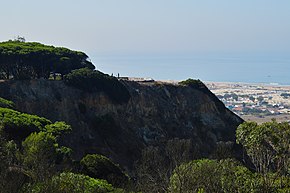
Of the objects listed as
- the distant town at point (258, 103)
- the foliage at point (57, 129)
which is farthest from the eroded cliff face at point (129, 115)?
the distant town at point (258, 103)

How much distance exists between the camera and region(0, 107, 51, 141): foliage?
1203 inches

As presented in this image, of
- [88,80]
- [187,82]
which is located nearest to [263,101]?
[187,82]

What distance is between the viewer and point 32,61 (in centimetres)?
4791

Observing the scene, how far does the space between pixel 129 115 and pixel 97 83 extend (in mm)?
5070

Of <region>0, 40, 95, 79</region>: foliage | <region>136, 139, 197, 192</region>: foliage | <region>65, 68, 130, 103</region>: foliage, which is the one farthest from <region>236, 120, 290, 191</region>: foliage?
<region>0, 40, 95, 79</region>: foliage

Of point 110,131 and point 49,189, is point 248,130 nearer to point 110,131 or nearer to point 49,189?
point 49,189

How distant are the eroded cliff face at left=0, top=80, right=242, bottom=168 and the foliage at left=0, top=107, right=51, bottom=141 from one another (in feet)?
24.2

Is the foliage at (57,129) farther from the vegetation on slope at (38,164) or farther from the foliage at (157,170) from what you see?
the foliage at (157,170)

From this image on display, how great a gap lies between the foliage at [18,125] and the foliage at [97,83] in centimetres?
1474

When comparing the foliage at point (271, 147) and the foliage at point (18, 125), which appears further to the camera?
the foliage at point (18, 125)

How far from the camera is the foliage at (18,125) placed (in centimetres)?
3055

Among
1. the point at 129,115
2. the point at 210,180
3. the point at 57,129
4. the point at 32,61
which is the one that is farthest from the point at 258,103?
the point at 210,180

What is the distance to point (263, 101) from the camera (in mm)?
152250

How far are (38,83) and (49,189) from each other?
3249cm
